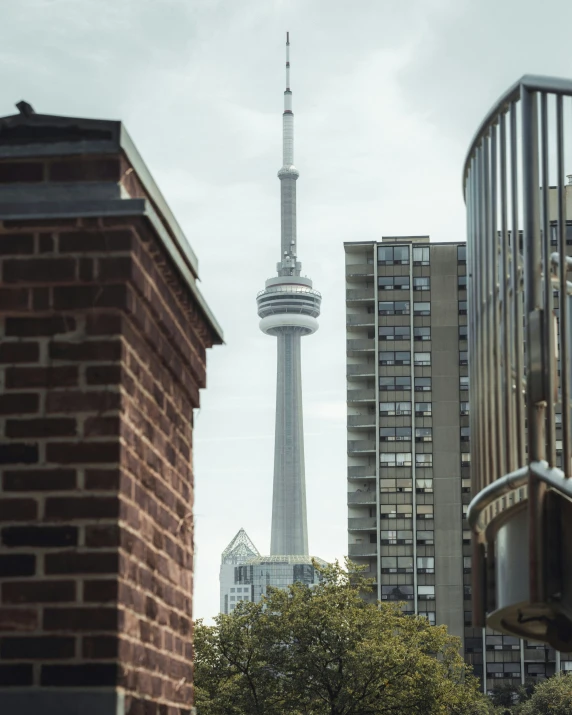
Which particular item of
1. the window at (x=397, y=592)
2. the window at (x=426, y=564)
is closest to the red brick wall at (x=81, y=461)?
the window at (x=397, y=592)

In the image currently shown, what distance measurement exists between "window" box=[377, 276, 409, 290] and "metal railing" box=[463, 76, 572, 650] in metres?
106

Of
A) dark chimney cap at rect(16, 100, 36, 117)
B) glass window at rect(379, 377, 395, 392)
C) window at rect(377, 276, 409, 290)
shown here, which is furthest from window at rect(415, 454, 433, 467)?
dark chimney cap at rect(16, 100, 36, 117)

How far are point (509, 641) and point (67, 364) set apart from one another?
103 metres

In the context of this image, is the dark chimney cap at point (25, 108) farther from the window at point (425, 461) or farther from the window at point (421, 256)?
the window at point (421, 256)

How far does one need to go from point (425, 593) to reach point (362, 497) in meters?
10.5

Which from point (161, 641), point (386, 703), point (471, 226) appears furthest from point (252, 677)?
point (161, 641)

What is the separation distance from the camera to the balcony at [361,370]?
11438 cm

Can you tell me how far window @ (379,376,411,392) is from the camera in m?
112

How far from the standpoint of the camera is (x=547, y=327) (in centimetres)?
625

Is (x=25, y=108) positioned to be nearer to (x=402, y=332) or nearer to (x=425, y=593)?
(x=425, y=593)

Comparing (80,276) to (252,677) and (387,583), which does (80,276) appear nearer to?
(252,677)

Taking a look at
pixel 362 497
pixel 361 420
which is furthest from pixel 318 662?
pixel 361 420

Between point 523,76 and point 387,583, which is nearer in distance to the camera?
point 523,76

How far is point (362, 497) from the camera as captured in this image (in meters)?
110
